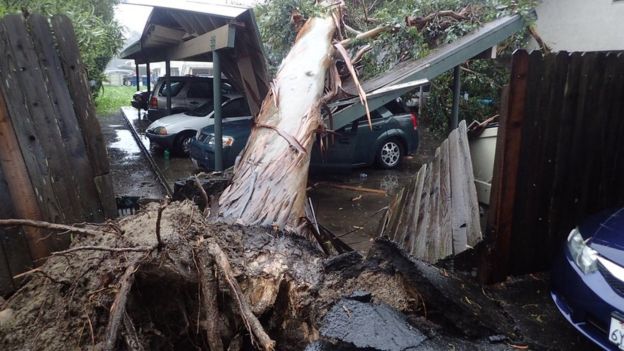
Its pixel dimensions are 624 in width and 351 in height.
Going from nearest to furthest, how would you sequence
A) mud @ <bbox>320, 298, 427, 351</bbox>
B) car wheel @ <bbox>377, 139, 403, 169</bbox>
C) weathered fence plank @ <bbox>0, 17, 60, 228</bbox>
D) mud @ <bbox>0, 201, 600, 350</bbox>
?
mud @ <bbox>0, 201, 600, 350</bbox> → mud @ <bbox>320, 298, 427, 351</bbox> → weathered fence plank @ <bbox>0, 17, 60, 228</bbox> → car wheel @ <bbox>377, 139, 403, 169</bbox>

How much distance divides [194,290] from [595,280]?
251 centimetres

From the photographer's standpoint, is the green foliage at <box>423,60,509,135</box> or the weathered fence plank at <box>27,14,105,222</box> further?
the green foliage at <box>423,60,509,135</box>

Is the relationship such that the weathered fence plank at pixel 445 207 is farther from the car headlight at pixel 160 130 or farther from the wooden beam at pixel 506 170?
the car headlight at pixel 160 130

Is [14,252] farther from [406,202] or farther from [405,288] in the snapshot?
[406,202]

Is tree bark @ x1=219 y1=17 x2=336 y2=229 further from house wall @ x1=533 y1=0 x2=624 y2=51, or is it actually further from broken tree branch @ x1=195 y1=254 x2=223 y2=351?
house wall @ x1=533 y1=0 x2=624 y2=51

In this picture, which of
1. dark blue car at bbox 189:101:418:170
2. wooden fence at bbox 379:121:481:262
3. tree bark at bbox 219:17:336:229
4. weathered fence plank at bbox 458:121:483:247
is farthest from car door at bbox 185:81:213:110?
weathered fence plank at bbox 458:121:483:247

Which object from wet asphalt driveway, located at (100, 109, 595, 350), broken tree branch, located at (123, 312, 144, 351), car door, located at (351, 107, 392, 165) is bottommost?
wet asphalt driveway, located at (100, 109, 595, 350)

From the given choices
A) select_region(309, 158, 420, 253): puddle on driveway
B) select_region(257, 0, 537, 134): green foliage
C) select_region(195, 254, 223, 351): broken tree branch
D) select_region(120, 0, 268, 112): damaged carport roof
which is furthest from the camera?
select_region(257, 0, 537, 134): green foliage

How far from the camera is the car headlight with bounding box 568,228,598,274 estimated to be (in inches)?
111

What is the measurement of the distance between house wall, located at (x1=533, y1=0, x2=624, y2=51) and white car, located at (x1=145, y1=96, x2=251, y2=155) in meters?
7.62

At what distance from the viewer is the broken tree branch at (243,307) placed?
1805mm

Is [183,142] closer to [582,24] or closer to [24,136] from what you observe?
[24,136]

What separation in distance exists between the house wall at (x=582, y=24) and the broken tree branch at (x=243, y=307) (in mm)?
9914

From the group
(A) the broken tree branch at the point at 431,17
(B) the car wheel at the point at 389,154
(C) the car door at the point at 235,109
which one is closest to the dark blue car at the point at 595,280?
(A) the broken tree branch at the point at 431,17
